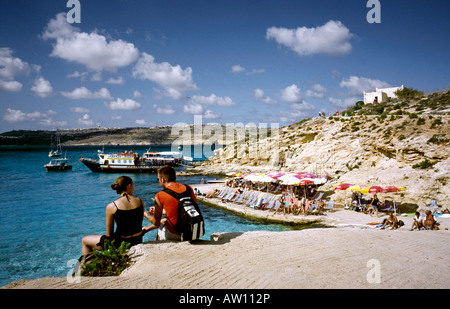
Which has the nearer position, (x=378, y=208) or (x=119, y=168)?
(x=378, y=208)

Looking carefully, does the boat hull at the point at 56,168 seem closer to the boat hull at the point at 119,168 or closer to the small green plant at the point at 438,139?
the boat hull at the point at 119,168

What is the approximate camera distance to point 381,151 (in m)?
25.7

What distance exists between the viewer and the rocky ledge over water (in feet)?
61.8

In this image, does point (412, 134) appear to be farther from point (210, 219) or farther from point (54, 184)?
point (54, 184)

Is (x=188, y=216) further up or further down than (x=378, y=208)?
further up

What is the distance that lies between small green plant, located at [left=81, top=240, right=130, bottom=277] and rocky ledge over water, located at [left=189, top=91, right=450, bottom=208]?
19.0 m

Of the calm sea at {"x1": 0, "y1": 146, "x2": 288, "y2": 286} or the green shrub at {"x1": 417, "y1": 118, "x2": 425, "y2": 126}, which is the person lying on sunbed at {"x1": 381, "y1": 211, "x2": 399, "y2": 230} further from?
the green shrub at {"x1": 417, "y1": 118, "x2": 425, "y2": 126}

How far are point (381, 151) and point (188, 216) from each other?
25.9 meters

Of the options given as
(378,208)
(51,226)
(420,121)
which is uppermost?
(420,121)

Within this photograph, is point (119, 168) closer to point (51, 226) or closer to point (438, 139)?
point (51, 226)

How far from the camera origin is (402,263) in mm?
5828

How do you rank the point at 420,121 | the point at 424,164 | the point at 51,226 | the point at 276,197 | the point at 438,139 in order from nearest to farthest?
the point at 51,226 → the point at 424,164 → the point at 438,139 → the point at 276,197 → the point at 420,121

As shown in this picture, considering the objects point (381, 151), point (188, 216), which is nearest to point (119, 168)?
point (381, 151)
